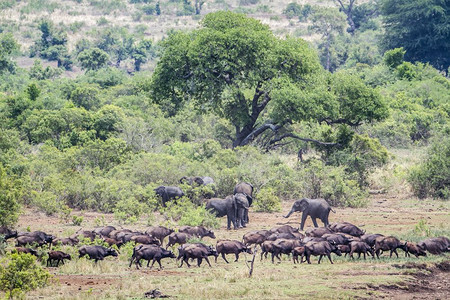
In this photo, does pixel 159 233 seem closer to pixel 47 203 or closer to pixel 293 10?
pixel 47 203

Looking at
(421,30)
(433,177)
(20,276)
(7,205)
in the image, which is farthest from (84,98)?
(421,30)

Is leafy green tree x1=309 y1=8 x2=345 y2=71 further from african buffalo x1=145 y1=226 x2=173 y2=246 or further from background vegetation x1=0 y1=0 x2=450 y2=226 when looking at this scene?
african buffalo x1=145 y1=226 x2=173 y2=246

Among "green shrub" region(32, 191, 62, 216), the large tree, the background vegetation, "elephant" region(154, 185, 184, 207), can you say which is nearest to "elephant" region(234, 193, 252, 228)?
the background vegetation

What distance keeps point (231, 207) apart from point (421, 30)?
48164 millimetres

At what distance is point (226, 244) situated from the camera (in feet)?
57.9

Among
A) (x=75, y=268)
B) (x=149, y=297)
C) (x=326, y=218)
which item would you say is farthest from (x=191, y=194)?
(x=149, y=297)

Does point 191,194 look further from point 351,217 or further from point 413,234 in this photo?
point 413,234

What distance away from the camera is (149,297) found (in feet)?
44.5

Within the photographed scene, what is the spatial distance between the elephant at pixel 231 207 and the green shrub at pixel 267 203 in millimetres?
2749

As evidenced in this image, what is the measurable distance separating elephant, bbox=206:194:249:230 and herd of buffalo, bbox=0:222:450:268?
3.17 metres

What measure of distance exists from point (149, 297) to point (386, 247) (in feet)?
22.3

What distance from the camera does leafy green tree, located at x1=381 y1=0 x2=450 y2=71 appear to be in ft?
212

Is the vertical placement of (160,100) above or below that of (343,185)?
above

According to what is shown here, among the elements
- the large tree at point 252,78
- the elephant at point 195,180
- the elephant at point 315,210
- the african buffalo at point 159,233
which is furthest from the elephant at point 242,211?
the large tree at point 252,78
